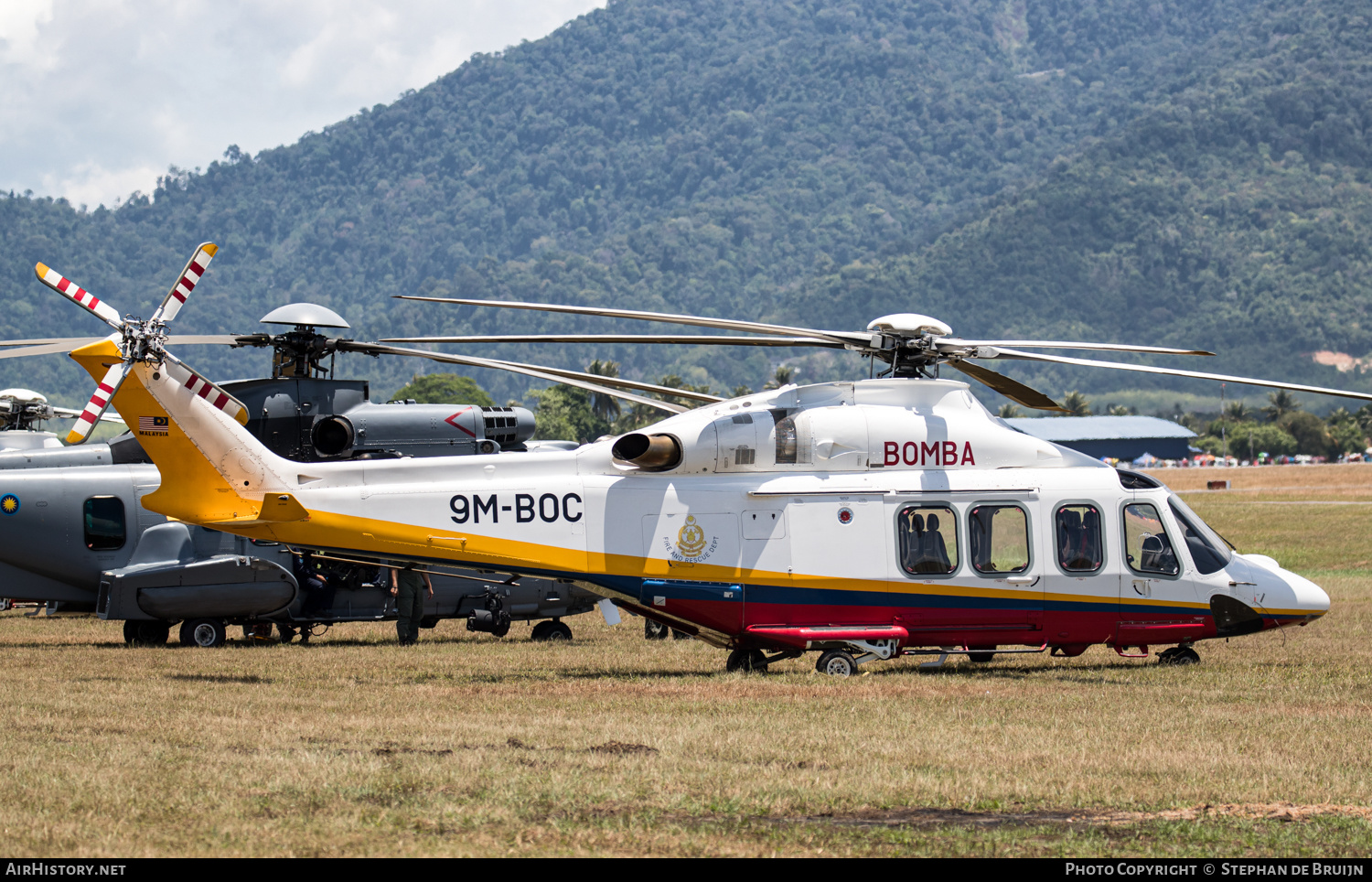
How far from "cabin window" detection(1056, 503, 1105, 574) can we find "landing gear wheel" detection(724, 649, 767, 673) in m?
3.43

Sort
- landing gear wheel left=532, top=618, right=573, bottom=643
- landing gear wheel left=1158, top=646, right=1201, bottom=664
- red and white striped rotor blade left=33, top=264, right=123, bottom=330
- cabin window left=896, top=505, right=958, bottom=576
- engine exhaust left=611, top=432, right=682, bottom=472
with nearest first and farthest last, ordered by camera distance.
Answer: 1. red and white striped rotor blade left=33, top=264, right=123, bottom=330
2. engine exhaust left=611, top=432, right=682, bottom=472
3. cabin window left=896, top=505, right=958, bottom=576
4. landing gear wheel left=1158, top=646, right=1201, bottom=664
5. landing gear wheel left=532, top=618, right=573, bottom=643

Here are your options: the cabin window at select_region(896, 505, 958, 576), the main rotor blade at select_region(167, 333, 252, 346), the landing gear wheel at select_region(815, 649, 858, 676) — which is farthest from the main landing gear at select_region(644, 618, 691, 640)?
the main rotor blade at select_region(167, 333, 252, 346)

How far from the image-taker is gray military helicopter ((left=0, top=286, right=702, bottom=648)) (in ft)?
61.6

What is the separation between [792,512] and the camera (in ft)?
49.4

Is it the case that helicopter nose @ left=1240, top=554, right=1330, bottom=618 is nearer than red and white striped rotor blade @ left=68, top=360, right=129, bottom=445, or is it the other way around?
red and white striped rotor blade @ left=68, top=360, right=129, bottom=445

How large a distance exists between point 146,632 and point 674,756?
1189cm

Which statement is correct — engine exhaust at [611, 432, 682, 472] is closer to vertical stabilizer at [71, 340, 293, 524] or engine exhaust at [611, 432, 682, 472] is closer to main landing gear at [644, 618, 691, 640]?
vertical stabilizer at [71, 340, 293, 524]

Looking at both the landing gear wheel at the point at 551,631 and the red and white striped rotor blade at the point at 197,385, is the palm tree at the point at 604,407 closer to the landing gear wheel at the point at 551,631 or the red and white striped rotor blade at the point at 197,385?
the landing gear wheel at the point at 551,631

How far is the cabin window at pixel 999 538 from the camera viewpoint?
15.2 metres

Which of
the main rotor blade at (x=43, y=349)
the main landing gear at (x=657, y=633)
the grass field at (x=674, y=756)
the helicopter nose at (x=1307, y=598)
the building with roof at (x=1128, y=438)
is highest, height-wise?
the building with roof at (x=1128, y=438)

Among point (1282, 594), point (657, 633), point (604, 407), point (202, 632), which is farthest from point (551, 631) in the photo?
point (604, 407)

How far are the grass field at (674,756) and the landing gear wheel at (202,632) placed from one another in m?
1.58

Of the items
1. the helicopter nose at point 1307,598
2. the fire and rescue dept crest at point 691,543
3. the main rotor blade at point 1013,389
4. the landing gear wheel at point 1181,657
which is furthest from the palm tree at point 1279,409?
the fire and rescue dept crest at point 691,543

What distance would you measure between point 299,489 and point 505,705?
360 cm
